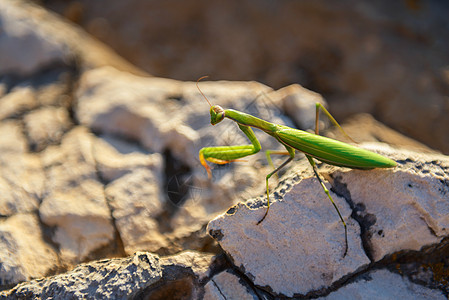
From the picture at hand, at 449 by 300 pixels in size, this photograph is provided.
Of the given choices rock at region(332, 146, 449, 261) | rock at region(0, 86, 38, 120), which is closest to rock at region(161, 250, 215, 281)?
rock at region(332, 146, 449, 261)

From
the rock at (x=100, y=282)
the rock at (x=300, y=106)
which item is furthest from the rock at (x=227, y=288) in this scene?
the rock at (x=300, y=106)

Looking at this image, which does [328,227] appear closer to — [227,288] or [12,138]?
[227,288]

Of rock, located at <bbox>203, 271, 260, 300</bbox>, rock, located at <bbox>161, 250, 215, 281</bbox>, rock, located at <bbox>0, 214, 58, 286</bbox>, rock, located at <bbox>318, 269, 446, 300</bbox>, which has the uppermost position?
rock, located at <bbox>318, 269, 446, 300</bbox>

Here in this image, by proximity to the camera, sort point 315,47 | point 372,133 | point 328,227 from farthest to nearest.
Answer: point 315,47 < point 372,133 < point 328,227

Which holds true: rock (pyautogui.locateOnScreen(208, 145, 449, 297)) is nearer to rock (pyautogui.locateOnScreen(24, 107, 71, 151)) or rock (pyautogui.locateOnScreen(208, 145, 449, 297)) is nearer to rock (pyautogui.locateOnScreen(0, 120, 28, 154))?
rock (pyautogui.locateOnScreen(24, 107, 71, 151))

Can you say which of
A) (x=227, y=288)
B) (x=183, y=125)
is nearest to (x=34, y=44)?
(x=183, y=125)

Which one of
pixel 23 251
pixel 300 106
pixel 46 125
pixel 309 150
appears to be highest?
pixel 309 150

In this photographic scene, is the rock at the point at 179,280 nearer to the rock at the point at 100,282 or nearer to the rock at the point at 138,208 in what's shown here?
the rock at the point at 100,282
